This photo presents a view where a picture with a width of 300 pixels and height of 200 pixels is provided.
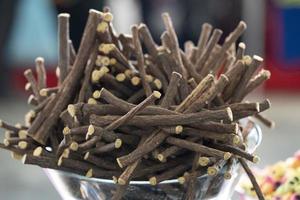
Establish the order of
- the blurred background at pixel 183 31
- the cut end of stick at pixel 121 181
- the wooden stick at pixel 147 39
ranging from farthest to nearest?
the blurred background at pixel 183 31, the wooden stick at pixel 147 39, the cut end of stick at pixel 121 181

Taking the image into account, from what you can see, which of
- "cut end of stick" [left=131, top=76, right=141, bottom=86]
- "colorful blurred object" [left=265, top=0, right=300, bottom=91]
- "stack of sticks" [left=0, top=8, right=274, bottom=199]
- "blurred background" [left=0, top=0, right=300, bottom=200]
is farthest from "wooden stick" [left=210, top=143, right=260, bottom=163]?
"colorful blurred object" [left=265, top=0, right=300, bottom=91]

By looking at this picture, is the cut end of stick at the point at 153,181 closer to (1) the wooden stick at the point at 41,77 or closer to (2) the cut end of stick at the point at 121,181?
(2) the cut end of stick at the point at 121,181

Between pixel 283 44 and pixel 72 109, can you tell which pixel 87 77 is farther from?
pixel 283 44

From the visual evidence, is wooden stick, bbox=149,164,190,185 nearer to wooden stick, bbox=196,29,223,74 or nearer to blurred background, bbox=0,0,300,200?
wooden stick, bbox=196,29,223,74

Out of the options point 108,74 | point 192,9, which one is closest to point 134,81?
point 108,74

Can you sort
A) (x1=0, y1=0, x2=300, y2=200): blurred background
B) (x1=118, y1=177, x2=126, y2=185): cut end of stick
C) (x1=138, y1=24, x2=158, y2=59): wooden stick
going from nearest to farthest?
(x1=118, y1=177, x2=126, y2=185): cut end of stick → (x1=138, y1=24, x2=158, y2=59): wooden stick → (x1=0, y1=0, x2=300, y2=200): blurred background

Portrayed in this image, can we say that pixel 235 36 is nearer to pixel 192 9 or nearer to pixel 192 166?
pixel 192 166

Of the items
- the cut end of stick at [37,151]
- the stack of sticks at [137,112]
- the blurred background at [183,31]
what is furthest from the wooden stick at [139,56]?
the blurred background at [183,31]

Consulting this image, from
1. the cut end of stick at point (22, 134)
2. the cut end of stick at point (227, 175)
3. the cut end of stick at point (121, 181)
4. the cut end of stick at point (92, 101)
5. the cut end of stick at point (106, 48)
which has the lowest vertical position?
the cut end of stick at point (227, 175)
